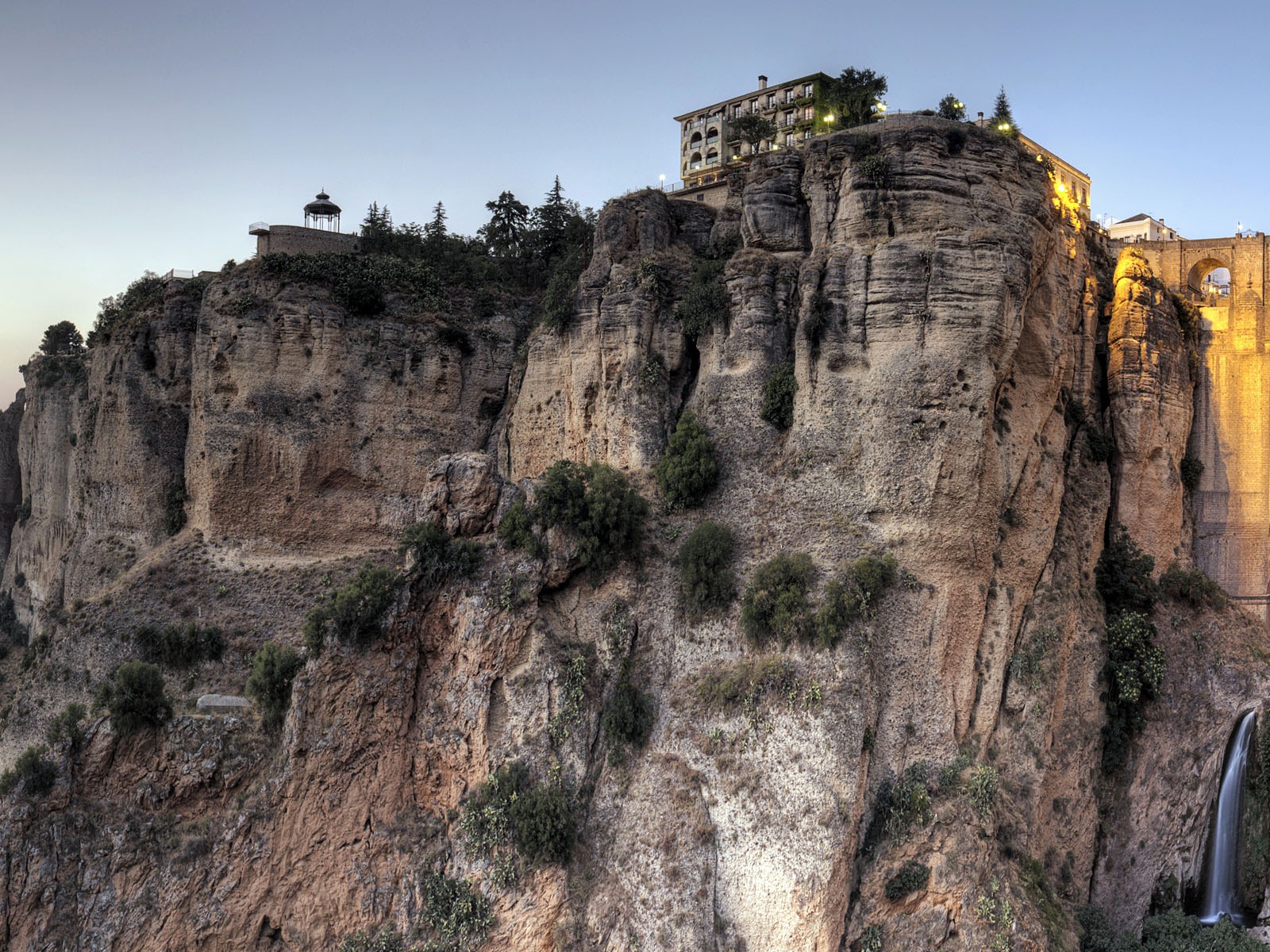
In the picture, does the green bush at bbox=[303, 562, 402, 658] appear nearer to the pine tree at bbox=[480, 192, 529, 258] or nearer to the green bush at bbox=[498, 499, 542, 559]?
the green bush at bbox=[498, 499, 542, 559]

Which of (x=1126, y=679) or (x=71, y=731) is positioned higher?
(x=1126, y=679)

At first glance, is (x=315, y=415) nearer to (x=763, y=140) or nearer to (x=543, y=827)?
(x=543, y=827)

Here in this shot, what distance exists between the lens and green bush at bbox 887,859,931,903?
25859mm

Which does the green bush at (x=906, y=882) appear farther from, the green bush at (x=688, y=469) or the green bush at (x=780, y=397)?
the green bush at (x=780, y=397)

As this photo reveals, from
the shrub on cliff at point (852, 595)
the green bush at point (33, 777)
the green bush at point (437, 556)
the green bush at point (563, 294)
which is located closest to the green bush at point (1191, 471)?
the shrub on cliff at point (852, 595)

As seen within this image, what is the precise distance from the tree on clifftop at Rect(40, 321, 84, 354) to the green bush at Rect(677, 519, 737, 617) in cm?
4661

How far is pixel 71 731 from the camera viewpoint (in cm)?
2856

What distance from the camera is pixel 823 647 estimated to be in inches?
1088

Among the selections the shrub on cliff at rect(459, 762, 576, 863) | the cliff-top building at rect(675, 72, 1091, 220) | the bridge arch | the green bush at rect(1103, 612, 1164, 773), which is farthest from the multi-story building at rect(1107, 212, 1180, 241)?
the shrub on cliff at rect(459, 762, 576, 863)

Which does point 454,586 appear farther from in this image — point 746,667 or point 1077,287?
point 1077,287

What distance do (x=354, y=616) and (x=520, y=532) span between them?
5.19 m

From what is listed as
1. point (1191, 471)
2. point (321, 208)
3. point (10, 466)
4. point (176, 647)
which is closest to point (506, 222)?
point (321, 208)

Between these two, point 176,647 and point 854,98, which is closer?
point 176,647

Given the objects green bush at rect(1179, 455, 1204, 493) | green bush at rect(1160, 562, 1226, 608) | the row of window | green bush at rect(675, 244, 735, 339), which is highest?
the row of window
